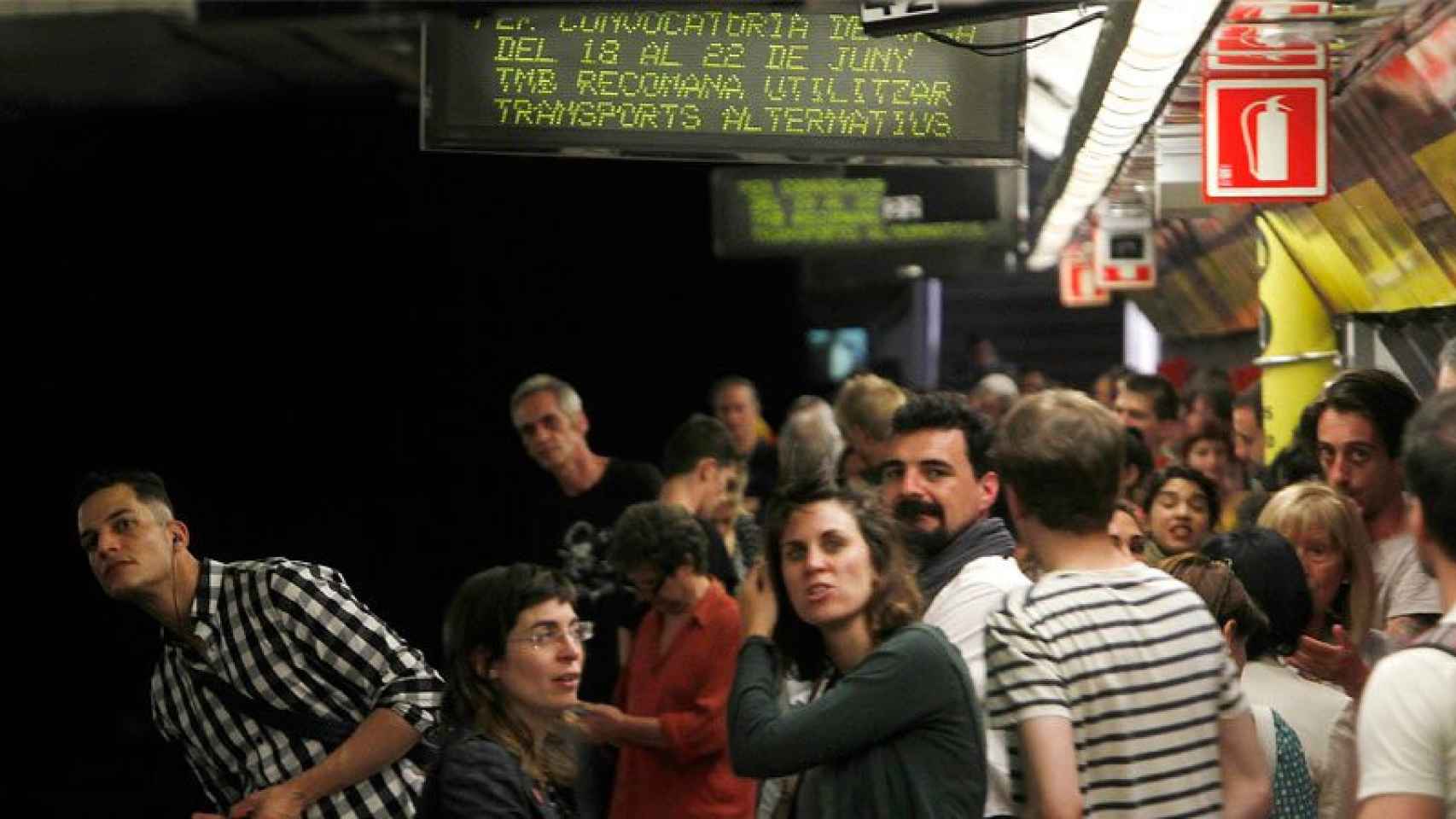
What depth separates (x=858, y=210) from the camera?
1491 centimetres

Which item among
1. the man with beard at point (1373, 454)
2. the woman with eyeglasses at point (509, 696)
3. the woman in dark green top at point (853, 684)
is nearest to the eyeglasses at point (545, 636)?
the woman with eyeglasses at point (509, 696)

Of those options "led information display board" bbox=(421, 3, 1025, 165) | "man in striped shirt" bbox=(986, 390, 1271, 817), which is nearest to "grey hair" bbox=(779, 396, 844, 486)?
"led information display board" bbox=(421, 3, 1025, 165)

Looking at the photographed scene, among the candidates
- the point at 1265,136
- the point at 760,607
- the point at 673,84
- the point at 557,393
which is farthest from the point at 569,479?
the point at 760,607

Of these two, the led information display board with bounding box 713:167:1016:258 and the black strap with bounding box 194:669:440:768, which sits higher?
the led information display board with bounding box 713:167:1016:258

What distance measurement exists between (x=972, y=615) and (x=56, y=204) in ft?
26.6

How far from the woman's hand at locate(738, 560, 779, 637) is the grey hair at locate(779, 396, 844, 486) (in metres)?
3.56

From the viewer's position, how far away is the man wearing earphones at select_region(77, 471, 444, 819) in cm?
540

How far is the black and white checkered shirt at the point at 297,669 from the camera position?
17.7 ft

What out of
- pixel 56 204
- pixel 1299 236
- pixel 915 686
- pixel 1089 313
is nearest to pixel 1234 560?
→ pixel 915 686

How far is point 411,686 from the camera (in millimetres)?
5414

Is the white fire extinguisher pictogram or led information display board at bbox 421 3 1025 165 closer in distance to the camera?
led information display board at bbox 421 3 1025 165

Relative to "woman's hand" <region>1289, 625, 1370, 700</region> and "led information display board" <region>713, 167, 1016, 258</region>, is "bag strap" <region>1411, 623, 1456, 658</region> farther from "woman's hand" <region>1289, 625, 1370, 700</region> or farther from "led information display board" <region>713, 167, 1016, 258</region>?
"led information display board" <region>713, 167, 1016, 258</region>

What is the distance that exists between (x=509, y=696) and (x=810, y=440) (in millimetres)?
5121

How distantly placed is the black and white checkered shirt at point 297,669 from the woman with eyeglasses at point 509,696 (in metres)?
0.55
